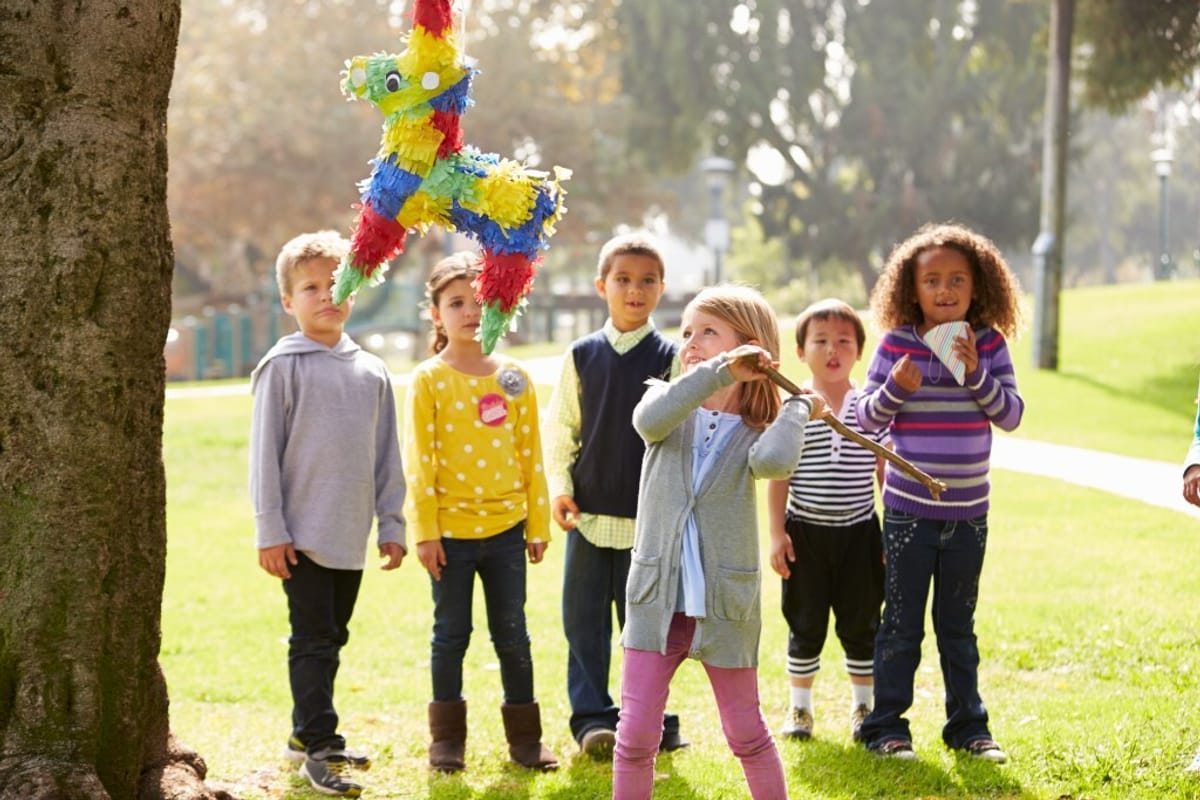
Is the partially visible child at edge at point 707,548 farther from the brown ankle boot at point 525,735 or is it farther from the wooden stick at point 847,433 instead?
the brown ankle boot at point 525,735

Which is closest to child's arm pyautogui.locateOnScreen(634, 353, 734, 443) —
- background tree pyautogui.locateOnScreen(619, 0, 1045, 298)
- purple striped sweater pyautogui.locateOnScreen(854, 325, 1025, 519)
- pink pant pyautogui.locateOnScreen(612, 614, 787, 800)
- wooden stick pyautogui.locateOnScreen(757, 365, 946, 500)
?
wooden stick pyautogui.locateOnScreen(757, 365, 946, 500)

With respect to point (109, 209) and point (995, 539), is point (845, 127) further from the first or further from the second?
point (109, 209)

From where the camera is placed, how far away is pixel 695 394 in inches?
136

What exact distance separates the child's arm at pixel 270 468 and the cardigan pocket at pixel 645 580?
1.28m

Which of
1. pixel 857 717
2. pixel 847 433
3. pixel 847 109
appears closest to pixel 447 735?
pixel 857 717

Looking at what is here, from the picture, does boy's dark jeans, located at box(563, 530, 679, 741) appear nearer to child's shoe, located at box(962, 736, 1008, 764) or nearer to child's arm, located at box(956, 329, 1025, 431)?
child's shoe, located at box(962, 736, 1008, 764)

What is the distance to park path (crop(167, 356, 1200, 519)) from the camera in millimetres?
10445

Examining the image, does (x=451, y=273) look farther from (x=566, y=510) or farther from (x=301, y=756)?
(x=301, y=756)

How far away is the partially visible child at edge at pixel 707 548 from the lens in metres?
3.55

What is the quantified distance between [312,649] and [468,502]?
0.64 metres

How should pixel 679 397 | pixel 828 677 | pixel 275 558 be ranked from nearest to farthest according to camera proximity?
pixel 679 397, pixel 275 558, pixel 828 677

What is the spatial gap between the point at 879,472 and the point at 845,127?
36.7 meters

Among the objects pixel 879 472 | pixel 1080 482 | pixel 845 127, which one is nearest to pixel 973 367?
pixel 879 472

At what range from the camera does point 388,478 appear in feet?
15.5
